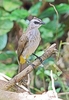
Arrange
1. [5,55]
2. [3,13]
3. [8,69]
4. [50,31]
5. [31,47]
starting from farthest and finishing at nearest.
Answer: [50,31], [3,13], [5,55], [8,69], [31,47]

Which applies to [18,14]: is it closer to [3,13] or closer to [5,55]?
[3,13]

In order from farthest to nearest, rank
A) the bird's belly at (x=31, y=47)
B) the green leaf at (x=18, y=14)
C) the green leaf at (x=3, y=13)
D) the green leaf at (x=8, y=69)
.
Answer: the green leaf at (x=3, y=13), the green leaf at (x=18, y=14), the green leaf at (x=8, y=69), the bird's belly at (x=31, y=47)

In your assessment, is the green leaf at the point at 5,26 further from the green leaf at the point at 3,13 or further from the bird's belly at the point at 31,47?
the bird's belly at the point at 31,47

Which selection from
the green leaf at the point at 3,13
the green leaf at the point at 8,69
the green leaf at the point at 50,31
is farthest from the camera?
the green leaf at the point at 50,31

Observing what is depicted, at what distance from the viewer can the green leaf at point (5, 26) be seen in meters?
2.86

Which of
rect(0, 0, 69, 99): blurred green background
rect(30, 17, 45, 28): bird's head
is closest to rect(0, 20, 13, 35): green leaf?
rect(0, 0, 69, 99): blurred green background

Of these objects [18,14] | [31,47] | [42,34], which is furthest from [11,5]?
[31,47]

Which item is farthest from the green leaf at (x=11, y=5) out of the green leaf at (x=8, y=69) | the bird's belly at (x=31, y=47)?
the bird's belly at (x=31, y=47)

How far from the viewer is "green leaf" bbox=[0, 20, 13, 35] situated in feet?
9.37

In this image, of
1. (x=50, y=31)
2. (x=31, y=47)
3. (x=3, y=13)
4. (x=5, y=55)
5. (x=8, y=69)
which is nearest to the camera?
(x=31, y=47)

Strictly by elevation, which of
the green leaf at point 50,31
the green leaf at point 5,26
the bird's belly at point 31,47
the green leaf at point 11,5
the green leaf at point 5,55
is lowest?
the bird's belly at point 31,47

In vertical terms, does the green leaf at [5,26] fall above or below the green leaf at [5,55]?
above

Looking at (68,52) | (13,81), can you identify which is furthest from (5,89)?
(68,52)

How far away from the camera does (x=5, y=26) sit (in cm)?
289
